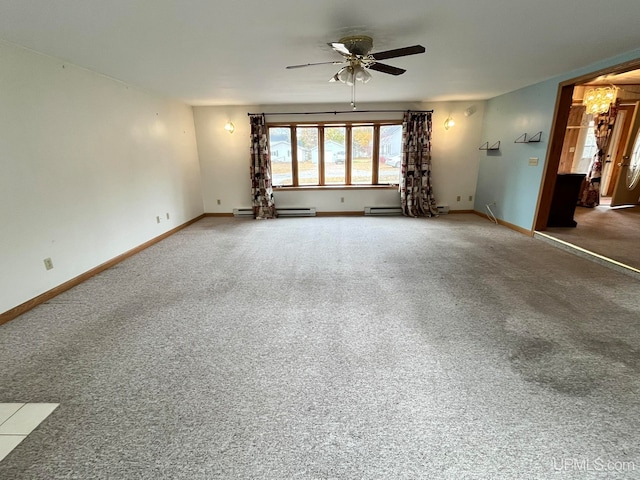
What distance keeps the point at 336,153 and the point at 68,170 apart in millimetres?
4515

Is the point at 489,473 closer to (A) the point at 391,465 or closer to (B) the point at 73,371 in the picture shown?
(A) the point at 391,465

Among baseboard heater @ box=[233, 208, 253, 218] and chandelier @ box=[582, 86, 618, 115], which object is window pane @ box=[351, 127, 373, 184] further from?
chandelier @ box=[582, 86, 618, 115]

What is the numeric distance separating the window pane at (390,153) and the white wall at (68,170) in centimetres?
418

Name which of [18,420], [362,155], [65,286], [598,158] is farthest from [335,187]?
[18,420]

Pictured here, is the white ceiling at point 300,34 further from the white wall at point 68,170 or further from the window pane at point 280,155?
the window pane at point 280,155

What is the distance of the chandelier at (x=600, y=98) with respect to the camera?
4.71 metres

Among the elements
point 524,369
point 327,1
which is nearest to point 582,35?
point 327,1

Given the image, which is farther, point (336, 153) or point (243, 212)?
point (243, 212)

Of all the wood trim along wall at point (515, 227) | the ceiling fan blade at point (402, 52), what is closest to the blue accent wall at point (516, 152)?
the wood trim along wall at point (515, 227)

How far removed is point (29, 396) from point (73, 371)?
0.22m

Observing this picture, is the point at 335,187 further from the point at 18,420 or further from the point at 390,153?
the point at 18,420

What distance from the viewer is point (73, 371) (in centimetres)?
191

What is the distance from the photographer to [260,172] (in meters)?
6.14

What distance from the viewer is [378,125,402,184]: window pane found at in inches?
246
